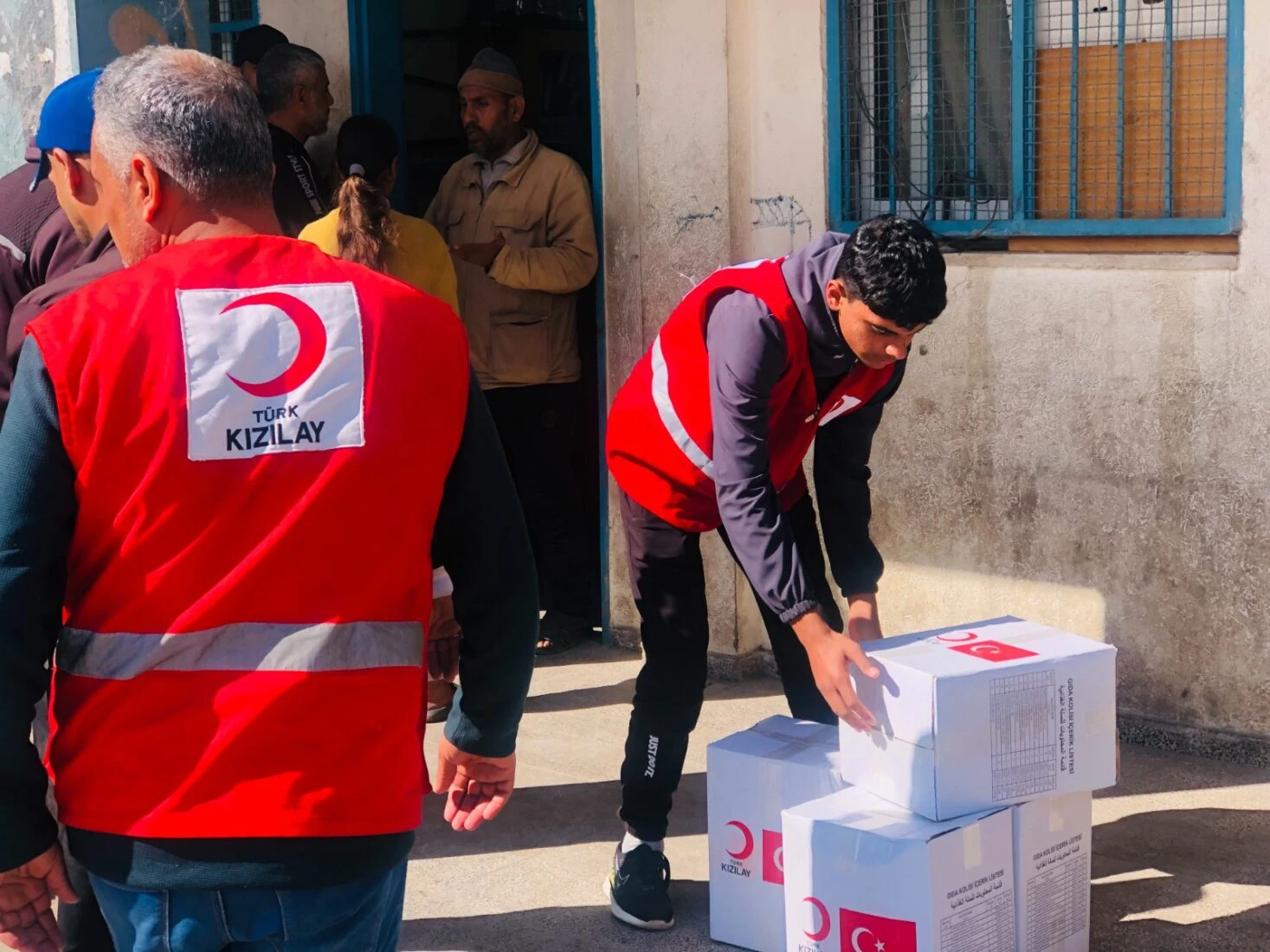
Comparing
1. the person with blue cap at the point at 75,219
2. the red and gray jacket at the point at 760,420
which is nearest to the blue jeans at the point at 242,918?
the person with blue cap at the point at 75,219

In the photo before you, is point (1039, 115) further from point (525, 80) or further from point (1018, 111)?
point (525, 80)

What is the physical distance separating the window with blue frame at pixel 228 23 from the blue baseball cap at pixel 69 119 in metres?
3.73

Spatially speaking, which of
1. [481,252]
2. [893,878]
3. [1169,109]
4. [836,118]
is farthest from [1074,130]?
[893,878]

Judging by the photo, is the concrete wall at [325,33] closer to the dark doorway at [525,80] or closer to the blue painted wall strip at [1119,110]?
the dark doorway at [525,80]

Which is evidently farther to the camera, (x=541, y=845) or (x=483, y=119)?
(x=483, y=119)

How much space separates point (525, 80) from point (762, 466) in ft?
13.6

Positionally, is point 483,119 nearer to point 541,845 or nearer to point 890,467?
point 890,467

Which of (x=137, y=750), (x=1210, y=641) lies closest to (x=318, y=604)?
(x=137, y=750)

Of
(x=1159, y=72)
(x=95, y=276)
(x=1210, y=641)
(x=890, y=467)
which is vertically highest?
(x=1159, y=72)

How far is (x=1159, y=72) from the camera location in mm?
4477

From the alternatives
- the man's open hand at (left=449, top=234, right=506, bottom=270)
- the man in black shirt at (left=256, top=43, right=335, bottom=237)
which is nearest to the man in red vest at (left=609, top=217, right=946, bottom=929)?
the man's open hand at (left=449, top=234, right=506, bottom=270)

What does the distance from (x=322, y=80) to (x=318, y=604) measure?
154 inches

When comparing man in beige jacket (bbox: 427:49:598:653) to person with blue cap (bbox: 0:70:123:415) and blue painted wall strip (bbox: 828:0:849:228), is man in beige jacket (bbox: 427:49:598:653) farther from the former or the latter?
person with blue cap (bbox: 0:70:123:415)

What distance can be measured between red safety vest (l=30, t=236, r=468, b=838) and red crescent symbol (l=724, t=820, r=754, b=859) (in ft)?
5.18
